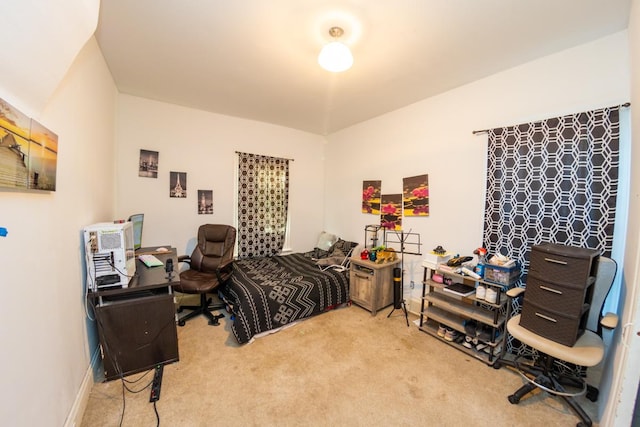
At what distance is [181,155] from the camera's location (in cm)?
354

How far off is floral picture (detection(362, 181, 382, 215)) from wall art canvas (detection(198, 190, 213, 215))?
239 centimetres

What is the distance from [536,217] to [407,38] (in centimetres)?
191

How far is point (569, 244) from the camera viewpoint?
2.05m

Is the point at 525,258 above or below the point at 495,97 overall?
below

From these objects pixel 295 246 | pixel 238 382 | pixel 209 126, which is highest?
pixel 209 126

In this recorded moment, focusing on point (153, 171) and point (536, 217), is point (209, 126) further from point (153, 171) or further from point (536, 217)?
point (536, 217)

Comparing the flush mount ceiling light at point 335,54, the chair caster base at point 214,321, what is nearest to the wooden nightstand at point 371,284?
the chair caster base at point 214,321

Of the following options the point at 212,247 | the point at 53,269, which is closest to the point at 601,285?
the point at 53,269

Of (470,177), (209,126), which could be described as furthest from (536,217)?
(209,126)

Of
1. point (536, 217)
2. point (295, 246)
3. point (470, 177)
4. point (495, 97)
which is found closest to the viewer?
point (536, 217)

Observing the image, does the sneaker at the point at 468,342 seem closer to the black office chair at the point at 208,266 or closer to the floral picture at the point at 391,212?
the floral picture at the point at 391,212

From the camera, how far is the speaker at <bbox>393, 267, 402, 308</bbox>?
10.6 ft

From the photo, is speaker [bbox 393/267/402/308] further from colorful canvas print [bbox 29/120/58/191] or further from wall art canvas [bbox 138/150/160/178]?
wall art canvas [bbox 138/150/160/178]

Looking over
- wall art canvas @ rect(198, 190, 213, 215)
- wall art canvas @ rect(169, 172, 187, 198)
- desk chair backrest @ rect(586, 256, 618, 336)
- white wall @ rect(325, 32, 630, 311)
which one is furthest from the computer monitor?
desk chair backrest @ rect(586, 256, 618, 336)
